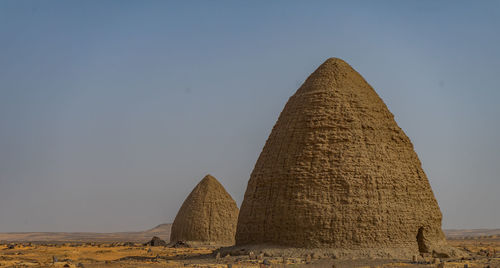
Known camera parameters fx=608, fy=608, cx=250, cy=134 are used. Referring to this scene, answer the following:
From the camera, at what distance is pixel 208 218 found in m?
38.5

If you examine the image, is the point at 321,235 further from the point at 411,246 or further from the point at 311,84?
the point at 311,84

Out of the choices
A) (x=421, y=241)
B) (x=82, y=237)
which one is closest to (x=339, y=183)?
(x=421, y=241)

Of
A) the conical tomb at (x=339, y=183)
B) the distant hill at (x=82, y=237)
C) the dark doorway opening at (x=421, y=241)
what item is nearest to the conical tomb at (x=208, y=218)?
the conical tomb at (x=339, y=183)

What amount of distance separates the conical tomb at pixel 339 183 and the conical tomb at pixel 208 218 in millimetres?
15335

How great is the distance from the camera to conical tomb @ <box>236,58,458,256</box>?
20266 mm

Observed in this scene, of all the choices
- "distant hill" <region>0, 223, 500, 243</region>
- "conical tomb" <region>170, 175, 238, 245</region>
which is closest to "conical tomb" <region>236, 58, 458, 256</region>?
"conical tomb" <region>170, 175, 238, 245</region>

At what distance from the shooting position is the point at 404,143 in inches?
890

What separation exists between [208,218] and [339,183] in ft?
62.7

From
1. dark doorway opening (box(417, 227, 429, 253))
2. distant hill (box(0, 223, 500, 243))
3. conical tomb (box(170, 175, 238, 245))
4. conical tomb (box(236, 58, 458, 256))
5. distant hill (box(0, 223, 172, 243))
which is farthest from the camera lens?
distant hill (box(0, 223, 500, 243))

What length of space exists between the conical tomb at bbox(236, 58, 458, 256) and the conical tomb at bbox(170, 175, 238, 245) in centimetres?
1533

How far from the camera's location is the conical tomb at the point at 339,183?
20.3 meters

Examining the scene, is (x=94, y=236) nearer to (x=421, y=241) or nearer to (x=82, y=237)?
(x=82, y=237)

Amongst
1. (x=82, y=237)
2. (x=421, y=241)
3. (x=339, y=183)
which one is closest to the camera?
(x=339, y=183)

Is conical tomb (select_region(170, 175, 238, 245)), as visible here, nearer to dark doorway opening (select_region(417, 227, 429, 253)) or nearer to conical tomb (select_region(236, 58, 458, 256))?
conical tomb (select_region(236, 58, 458, 256))
